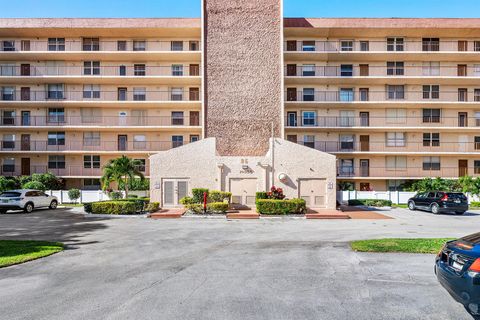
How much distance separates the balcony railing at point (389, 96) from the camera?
36.7 meters

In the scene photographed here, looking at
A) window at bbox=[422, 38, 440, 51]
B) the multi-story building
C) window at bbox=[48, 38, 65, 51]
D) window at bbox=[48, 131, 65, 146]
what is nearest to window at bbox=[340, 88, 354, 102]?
the multi-story building

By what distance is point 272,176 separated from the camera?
86.6 ft

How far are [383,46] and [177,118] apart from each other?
25.9m

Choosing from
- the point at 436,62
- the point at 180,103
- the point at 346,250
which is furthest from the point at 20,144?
the point at 436,62

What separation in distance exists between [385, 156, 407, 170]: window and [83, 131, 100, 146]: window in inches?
1346

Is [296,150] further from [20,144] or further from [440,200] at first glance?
[20,144]

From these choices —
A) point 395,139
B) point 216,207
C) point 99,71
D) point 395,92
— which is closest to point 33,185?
point 99,71

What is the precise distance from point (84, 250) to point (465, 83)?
141 ft

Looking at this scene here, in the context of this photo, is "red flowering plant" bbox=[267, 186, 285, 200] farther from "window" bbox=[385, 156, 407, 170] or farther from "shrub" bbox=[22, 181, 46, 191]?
"shrub" bbox=[22, 181, 46, 191]

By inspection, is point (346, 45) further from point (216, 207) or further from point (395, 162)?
point (216, 207)

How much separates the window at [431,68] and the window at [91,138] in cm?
3936

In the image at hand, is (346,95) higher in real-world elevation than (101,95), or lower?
lower

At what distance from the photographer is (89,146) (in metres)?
36.6

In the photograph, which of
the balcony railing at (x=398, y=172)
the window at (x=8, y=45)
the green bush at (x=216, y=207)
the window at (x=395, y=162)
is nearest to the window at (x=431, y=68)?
the window at (x=395, y=162)
